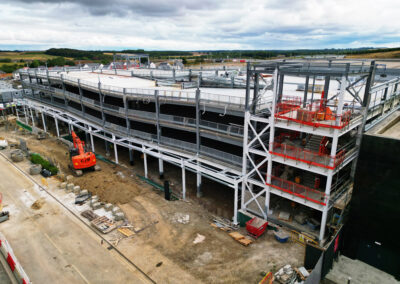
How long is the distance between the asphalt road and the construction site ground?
86 cm

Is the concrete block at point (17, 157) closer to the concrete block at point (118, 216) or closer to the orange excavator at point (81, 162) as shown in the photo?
the orange excavator at point (81, 162)

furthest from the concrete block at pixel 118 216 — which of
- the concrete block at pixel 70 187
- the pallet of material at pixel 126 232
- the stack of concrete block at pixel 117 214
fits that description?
the concrete block at pixel 70 187

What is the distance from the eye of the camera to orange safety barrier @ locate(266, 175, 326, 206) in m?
20.9

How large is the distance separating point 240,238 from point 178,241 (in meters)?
5.23

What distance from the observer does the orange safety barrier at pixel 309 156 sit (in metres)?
19.5

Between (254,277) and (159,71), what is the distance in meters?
46.0

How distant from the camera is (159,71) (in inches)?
2221

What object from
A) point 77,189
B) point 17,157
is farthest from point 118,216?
point 17,157

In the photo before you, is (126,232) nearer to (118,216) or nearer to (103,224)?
(118,216)

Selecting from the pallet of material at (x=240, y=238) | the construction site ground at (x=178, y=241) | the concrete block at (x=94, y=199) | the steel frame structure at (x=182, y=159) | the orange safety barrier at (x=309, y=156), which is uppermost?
the orange safety barrier at (x=309, y=156)

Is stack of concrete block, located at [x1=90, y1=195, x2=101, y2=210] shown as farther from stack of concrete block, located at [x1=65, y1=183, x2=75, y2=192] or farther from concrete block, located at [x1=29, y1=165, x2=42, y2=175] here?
concrete block, located at [x1=29, y1=165, x2=42, y2=175]

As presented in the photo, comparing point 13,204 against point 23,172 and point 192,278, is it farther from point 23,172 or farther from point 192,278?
point 192,278

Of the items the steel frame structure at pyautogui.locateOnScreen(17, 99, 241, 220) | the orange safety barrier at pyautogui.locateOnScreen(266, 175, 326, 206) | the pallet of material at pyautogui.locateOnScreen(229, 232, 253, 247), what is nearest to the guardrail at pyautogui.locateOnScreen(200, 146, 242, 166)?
the steel frame structure at pyautogui.locateOnScreen(17, 99, 241, 220)

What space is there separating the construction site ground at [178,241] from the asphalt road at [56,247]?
86 centimetres
